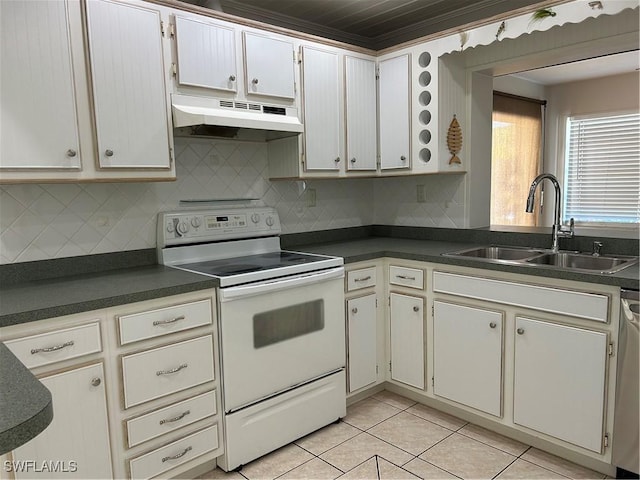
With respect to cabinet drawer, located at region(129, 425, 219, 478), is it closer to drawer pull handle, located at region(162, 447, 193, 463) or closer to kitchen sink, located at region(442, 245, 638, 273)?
drawer pull handle, located at region(162, 447, 193, 463)

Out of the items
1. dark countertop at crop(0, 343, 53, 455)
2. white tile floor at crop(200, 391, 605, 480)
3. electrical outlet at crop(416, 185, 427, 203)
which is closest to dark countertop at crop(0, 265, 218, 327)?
dark countertop at crop(0, 343, 53, 455)

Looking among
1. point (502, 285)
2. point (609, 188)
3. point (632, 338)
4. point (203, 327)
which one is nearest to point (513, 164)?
point (609, 188)

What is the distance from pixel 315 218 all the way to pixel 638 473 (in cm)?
222

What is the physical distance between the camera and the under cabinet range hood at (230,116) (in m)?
2.20

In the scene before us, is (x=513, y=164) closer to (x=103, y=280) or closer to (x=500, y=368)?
(x=500, y=368)

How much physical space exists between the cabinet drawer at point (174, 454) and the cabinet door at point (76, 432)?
0.13 meters

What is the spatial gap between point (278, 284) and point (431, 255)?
0.89 m

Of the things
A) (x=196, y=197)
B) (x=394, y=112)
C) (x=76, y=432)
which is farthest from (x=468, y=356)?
(x=76, y=432)

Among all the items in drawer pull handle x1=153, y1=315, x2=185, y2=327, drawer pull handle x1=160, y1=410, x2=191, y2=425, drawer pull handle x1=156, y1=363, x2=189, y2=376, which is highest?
drawer pull handle x1=153, y1=315, x2=185, y2=327

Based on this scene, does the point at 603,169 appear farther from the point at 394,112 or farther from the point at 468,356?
the point at 468,356

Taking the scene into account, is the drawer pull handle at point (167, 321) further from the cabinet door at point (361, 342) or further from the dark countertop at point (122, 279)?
the cabinet door at point (361, 342)

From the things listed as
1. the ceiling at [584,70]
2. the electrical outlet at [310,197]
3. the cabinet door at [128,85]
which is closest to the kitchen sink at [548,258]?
the electrical outlet at [310,197]

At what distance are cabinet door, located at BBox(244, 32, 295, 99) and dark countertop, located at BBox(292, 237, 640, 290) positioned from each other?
0.99 meters

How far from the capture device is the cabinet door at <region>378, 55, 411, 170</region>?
300cm
